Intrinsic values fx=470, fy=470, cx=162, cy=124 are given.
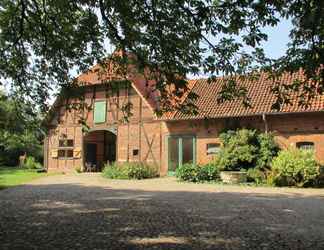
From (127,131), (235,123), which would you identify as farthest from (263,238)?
(127,131)

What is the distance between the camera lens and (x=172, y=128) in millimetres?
26250

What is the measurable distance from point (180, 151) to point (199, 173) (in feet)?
13.3

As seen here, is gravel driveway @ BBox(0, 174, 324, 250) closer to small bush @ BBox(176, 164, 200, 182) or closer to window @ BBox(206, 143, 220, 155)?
small bush @ BBox(176, 164, 200, 182)

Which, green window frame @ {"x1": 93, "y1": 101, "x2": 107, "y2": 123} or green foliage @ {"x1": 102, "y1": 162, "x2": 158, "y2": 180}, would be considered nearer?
green foliage @ {"x1": 102, "y1": 162, "x2": 158, "y2": 180}

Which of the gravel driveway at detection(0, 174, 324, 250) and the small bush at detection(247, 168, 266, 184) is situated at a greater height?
the small bush at detection(247, 168, 266, 184)

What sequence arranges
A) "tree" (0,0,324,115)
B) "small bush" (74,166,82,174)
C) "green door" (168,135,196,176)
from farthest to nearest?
"small bush" (74,166,82,174) → "green door" (168,135,196,176) → "tree" (0,0,324,115)

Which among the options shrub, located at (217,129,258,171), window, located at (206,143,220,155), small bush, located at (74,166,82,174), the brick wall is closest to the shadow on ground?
shrub, located at (217,129,258,171)

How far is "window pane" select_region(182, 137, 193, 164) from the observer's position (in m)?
25.5

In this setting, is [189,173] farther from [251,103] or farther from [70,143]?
[70,143]

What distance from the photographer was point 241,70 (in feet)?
26.8

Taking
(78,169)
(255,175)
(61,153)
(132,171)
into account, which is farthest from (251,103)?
(61,153)

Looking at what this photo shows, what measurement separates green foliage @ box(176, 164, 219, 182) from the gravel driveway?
20.3ft

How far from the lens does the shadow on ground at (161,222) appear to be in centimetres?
799

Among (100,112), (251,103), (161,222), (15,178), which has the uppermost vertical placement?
(100,112)
